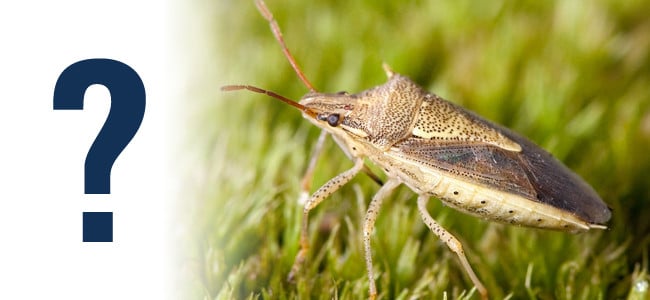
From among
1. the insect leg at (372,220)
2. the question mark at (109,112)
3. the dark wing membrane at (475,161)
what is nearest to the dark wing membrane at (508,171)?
the dark wing membrane at (475,161)

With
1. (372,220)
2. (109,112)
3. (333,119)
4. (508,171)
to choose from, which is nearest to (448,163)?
(508,171)

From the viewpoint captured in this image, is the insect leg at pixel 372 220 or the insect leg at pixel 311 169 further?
the insect leg at pixel 311 169

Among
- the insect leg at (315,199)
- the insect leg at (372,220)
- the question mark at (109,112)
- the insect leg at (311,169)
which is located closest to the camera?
the insect leg at (372,220)

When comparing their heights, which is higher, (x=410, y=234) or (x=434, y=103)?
(x=434, y=103)

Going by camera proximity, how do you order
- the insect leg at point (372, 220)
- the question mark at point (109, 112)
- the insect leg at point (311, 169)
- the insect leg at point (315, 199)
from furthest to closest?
the insect leg at point (311, 169)
the question mark at point (109, 112)
the insect leg at point (315, 199)
the insect leg at point (372, 220)

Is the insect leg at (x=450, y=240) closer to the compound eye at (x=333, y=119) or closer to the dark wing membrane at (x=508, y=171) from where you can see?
the dark wing membrane at (x=508, y=171)

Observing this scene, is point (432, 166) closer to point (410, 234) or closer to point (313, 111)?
point (410, 234)

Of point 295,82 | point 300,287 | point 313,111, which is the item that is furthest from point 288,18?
point 300,287

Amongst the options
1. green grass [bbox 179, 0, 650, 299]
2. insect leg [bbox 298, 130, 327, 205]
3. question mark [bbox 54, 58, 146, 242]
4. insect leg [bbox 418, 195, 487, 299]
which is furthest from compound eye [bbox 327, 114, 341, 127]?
question mark [bbox 54, 58, 146, 242]
